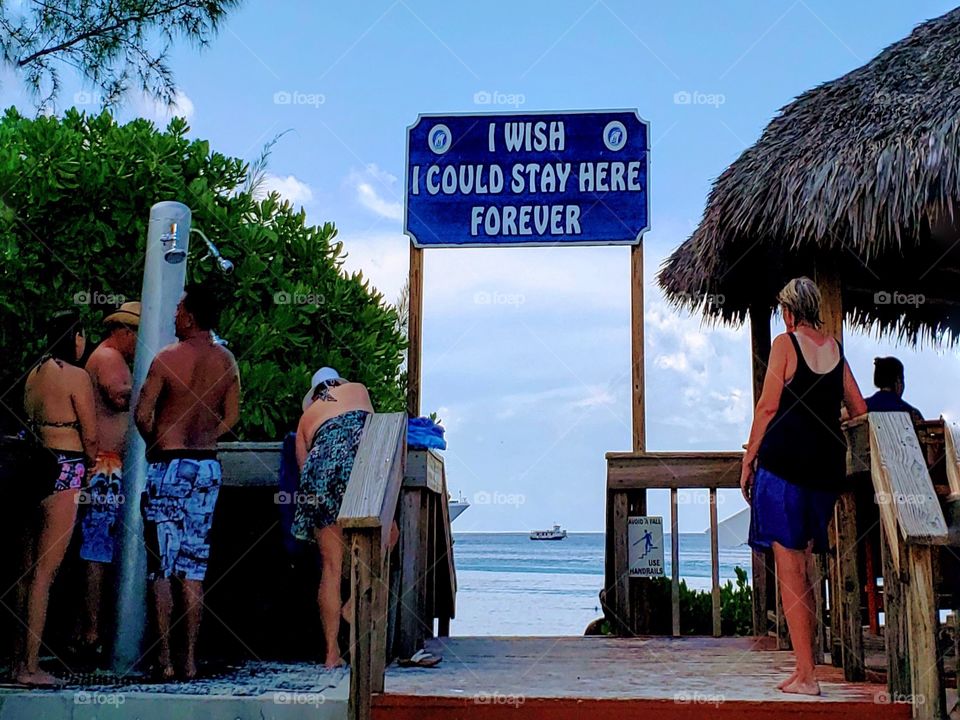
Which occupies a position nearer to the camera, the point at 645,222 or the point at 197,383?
the point at 197,383

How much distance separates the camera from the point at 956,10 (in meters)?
7.82

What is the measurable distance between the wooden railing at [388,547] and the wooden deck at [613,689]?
0.60 feet

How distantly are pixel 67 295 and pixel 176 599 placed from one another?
389 centimetres

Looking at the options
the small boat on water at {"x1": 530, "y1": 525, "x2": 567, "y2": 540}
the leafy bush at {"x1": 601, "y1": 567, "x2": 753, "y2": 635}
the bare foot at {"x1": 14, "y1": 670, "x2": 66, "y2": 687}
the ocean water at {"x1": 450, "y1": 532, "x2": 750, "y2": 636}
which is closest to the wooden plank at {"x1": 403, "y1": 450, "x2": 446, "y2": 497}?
the bare foot at {"x1": 14, "y1": 670, "x2": 66, "y2": 687}

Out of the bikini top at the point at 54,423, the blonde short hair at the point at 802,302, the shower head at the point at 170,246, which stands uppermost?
the shower head at the point at 170,246

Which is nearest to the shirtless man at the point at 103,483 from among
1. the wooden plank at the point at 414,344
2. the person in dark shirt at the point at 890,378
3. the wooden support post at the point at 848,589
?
the wooden plank at the point at 414,344

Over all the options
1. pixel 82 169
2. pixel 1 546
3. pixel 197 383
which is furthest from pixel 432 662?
pixel 82 169

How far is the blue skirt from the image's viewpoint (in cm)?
416

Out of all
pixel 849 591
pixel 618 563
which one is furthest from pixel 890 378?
pixel 849 591

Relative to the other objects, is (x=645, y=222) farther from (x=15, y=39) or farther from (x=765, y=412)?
(x=15, y=39)

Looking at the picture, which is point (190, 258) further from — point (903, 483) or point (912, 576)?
point (912, 576)

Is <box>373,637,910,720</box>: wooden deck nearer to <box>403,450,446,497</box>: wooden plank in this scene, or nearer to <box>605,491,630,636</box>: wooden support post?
<box>403,450,446,497</box>: wooden plank

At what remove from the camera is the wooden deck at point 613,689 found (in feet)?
12.6

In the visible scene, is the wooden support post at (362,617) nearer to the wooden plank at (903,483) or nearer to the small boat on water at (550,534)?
the wooden plank at (903,483)
